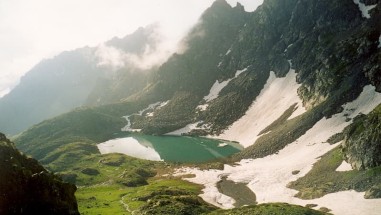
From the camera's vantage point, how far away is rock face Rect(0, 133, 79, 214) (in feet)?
137

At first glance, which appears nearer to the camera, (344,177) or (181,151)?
(344,177)

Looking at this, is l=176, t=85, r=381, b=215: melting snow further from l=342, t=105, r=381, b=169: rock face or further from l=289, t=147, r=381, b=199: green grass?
l=342, t=105, r=381, b=169: rock face

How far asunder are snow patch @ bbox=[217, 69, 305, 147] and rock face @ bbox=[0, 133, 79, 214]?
399 feet

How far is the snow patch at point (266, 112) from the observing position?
171 metres

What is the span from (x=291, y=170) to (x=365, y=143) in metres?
27.0

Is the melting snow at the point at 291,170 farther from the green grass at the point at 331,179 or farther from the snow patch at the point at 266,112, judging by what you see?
the snow patch at the point at 266,112

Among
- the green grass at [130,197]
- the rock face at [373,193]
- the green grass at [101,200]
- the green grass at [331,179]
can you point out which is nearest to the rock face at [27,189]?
the green grass at [130,197]

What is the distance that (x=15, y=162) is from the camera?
146 feet

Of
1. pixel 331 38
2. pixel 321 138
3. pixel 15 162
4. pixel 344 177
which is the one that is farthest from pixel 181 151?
pixel 15 162

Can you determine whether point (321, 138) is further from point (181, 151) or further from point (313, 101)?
point (181, 151)

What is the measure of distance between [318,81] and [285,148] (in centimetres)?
4295

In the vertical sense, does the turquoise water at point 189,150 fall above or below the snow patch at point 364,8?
below

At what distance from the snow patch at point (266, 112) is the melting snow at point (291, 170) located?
114ft

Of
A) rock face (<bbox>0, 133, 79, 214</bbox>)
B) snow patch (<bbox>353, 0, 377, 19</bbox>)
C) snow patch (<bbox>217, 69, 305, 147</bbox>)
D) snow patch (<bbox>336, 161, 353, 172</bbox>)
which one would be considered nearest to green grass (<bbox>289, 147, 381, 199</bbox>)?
snow patch (<bbox>336, 161, 353, 172</bbox>)
